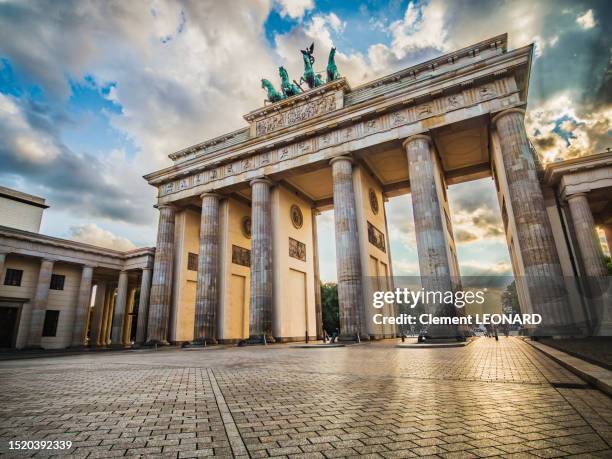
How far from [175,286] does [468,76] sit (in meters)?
24.6

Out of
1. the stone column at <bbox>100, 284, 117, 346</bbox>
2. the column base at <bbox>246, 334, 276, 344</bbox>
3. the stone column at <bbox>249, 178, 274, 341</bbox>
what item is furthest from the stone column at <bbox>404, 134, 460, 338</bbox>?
the stone column at <bbox>100, 284, 117, 346</bbox>

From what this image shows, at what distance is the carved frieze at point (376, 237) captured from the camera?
2247cm

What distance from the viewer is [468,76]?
1802 cm

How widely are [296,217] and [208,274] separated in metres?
8.30

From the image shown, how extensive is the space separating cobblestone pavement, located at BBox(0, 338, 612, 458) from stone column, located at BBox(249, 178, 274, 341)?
16.0 meters

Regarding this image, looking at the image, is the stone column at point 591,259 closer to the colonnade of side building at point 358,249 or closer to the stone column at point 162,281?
the colonnade of side building at point 358,249

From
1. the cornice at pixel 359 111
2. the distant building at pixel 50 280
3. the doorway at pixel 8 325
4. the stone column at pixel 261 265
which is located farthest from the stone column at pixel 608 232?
the doorway at pixel 8 325

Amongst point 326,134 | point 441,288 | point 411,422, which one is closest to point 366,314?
point 441,288

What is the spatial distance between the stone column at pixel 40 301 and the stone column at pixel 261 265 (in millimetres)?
19600

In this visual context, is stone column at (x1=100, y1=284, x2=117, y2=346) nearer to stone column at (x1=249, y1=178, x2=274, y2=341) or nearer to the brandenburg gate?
the brandenburg gate

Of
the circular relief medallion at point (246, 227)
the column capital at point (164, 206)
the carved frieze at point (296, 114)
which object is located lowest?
the circular relief medallion at point (246, 227)

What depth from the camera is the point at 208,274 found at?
77.7 ft

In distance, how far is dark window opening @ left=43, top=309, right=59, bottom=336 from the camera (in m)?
30.3

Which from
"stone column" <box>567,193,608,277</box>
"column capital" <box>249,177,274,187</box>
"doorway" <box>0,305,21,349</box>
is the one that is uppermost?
"column capital" <box>249,177,274,187</box>
